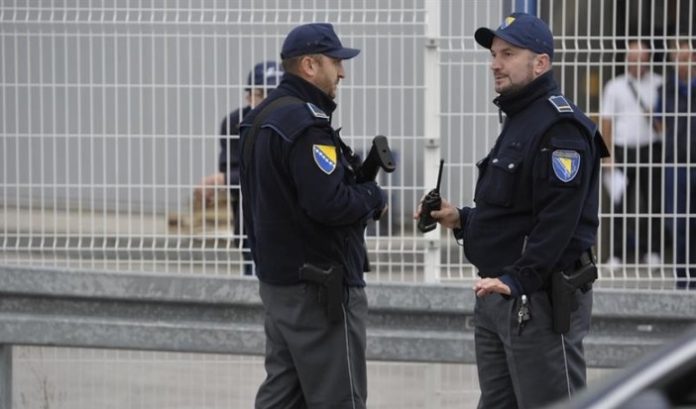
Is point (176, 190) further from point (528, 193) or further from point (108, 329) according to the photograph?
point (528, 193)

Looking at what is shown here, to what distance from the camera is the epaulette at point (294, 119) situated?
20.4ft

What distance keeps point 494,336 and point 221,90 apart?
258 cm

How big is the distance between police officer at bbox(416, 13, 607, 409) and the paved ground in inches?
80.7

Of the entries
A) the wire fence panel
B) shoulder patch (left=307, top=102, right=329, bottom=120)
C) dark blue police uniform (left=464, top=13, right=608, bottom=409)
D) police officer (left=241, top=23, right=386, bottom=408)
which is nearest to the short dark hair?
police officer (left=241, top=23, right=386, bottom=408)

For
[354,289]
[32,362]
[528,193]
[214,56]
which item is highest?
[214,56]

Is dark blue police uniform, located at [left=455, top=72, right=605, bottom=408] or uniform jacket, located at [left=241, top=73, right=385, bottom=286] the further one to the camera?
uniform jacket, located at [left=241, top=73, right=385, bottom=286]

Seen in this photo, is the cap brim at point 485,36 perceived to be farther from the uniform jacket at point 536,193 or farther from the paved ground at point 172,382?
the paved ground at point 172,382

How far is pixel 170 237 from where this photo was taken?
816cm

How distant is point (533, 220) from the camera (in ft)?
19.4

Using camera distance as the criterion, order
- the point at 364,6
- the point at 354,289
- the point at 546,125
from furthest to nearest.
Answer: the point at 364,6, the point at 354,289, the point at 546,125

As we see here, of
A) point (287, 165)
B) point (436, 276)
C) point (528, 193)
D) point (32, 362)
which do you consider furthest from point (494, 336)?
point (32, 362)

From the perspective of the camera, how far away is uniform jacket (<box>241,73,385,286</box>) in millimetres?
6188

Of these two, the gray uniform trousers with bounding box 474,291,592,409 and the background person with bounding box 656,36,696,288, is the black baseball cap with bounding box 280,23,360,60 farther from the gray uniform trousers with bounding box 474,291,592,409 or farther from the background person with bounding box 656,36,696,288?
the background person with bounding box 656,36,696,288

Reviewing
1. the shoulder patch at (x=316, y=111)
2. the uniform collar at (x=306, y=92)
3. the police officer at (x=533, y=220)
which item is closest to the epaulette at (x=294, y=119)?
the shoulder patch at (x=316, y=111)
